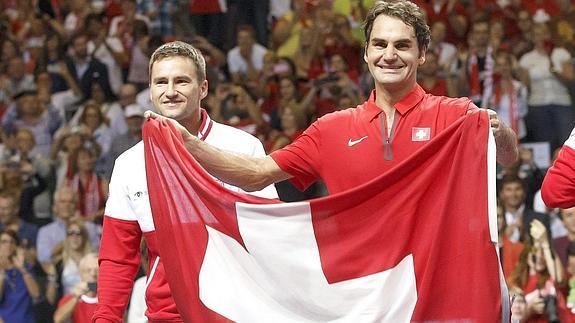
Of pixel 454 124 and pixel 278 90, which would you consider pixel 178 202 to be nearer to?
pixel 454 124

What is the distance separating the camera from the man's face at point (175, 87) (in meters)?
6.25

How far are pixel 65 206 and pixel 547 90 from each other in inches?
173

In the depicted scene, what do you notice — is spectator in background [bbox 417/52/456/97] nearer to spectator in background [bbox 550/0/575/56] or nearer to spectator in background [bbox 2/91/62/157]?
spectator in background [bbox 550/0/575/56]

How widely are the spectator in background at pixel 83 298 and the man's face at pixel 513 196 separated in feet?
10.4

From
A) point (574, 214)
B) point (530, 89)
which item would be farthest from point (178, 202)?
point (530, 89)

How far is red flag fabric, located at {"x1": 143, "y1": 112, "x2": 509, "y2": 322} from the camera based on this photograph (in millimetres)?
5285

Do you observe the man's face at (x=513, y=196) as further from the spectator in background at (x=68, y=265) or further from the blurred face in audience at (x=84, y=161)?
the blurred face in audience at (x=84, y=161)

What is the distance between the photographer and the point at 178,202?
5.71m

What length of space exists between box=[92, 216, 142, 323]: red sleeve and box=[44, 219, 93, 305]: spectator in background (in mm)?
4666

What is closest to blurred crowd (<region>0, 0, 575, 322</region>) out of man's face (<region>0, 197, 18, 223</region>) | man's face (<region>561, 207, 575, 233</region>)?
man's face (<region>0, 197, 18, 223</region>)

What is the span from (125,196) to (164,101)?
1.53 ft

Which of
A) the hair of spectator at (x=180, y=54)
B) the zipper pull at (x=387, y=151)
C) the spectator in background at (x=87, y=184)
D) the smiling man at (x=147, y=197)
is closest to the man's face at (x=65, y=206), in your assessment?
the spectator in background at (x=87, y=184)

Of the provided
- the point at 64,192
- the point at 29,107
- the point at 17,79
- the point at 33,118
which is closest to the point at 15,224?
the point at 64,192

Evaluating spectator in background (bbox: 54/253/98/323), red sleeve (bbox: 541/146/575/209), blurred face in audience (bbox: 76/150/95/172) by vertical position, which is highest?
red sleeve (bbox: 541/146/575/209)
